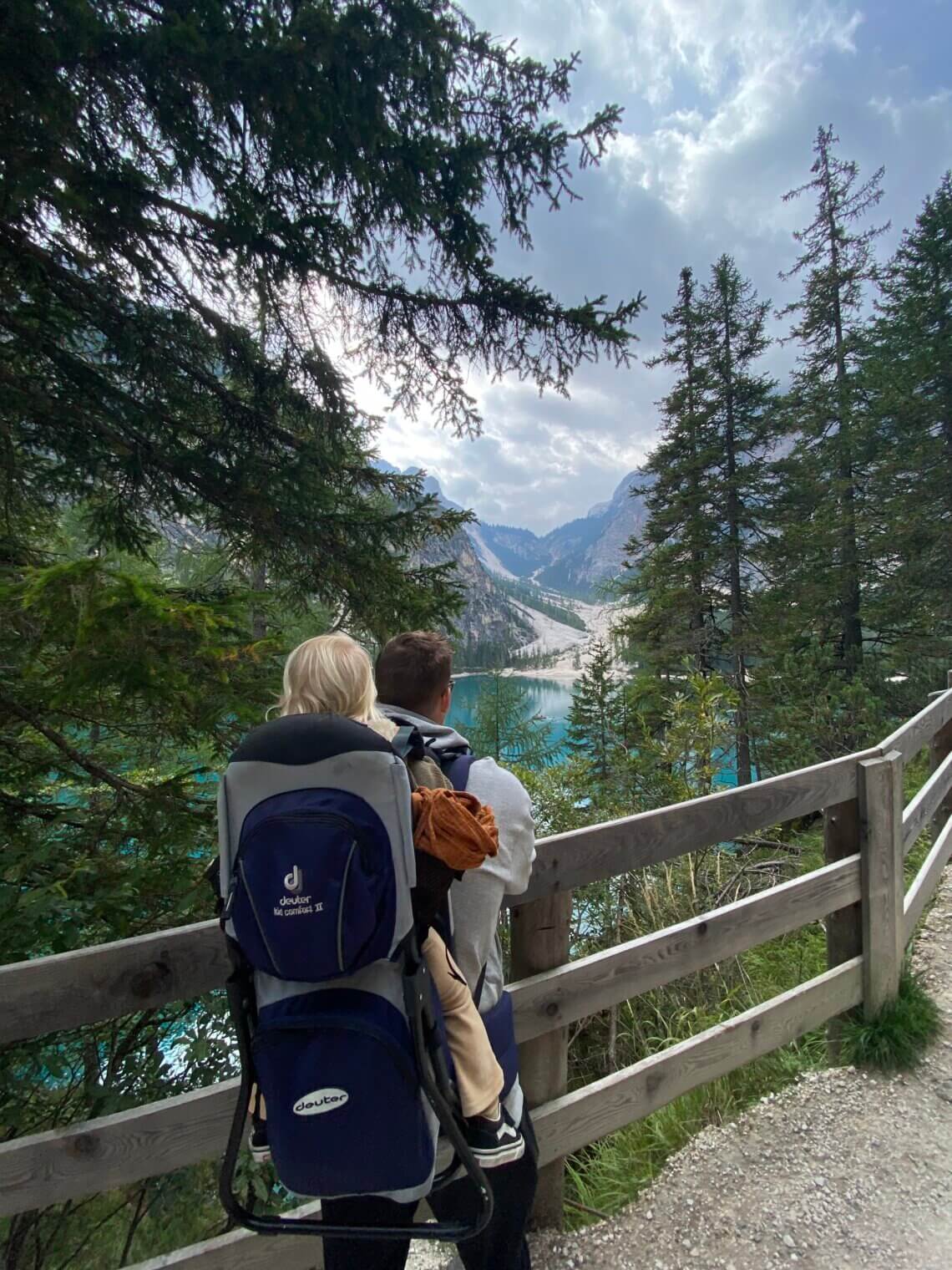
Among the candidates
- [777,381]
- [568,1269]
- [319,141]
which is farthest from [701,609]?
[568,1269]

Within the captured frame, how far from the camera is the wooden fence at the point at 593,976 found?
1.31 metres

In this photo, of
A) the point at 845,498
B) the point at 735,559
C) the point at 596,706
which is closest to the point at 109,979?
the point at 735,559

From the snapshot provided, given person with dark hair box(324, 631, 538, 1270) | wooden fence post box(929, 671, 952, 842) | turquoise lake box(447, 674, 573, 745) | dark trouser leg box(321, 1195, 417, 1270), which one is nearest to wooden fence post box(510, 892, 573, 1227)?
person with dark hair box(324, 631, 538, 1270)

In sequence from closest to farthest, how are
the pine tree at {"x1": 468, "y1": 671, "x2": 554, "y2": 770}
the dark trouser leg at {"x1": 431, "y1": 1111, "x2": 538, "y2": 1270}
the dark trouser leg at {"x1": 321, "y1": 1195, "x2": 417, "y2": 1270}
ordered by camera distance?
the dark trouser leg at {"x1": 321, "y1": 1195, "x2": 417, "y2": 1270}, the dark trouser leg at {"x1": 431, "y1": 1111, "x2": 538, "y2": 1270}, the pine tree at {"x1": 468, "y1": 671, "x2": 554, "y2": 770}

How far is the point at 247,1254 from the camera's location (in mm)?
1524

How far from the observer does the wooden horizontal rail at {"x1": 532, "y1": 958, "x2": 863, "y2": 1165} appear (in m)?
1.86

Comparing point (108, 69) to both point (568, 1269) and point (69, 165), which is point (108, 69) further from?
point (568, 1269)

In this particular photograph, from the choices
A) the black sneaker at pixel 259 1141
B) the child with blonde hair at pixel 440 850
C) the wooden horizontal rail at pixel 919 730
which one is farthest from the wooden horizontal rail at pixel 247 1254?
the wooden horizontal rail at pixel 919 730

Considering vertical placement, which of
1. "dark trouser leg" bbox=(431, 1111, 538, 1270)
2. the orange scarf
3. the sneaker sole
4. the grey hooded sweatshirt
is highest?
the orange scarf

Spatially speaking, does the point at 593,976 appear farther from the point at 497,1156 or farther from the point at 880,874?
the point at 880,874

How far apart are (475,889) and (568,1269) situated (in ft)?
4.57

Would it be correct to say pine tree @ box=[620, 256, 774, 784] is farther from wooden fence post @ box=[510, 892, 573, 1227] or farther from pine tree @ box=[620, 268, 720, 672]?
wooden fence post @ box=[510, 892, 573, 1227]

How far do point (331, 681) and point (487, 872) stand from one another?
57cm

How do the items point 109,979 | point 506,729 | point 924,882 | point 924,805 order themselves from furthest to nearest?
point 506,729 → point 924,805 → point 924,882 → point 109,979
